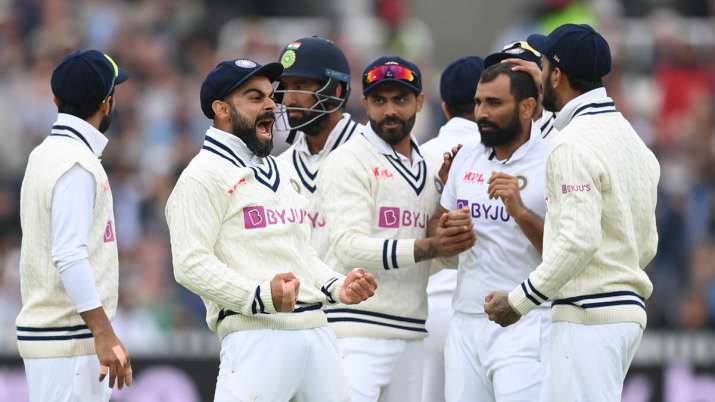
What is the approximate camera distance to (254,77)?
723 cm

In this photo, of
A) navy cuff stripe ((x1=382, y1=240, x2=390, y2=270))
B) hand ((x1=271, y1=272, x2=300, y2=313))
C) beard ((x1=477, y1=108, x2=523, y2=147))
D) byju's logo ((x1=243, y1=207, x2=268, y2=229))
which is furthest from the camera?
navy cuff stripe ((x1=382, y1=240, x2=390, y2=270))

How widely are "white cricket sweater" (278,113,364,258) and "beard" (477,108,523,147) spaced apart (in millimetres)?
826

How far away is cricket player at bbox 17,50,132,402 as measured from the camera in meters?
6.96

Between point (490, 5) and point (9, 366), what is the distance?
336 inches

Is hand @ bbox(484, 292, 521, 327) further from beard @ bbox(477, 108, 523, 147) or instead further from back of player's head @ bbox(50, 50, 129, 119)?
back of player's head @ bbox(50, 50, 129, 119)

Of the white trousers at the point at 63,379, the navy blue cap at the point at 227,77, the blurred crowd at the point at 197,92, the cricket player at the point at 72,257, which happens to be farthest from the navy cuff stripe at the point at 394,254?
the blurred crowd at the point at 197,92

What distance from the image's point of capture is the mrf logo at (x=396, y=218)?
810 centimetres

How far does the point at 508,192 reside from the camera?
24.5 feet

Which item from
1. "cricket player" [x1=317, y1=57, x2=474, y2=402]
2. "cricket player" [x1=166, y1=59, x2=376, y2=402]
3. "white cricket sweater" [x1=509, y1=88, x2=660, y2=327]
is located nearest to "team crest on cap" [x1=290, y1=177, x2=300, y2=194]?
"cricket player" [x1=166, y1=59, x2=376, y2=402]

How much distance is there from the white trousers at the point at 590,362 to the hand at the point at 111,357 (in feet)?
6.52

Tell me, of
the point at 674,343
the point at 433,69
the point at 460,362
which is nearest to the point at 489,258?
the point at 460,362

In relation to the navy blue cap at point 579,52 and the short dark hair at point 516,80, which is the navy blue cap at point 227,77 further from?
the navy blue cap at point 579,52

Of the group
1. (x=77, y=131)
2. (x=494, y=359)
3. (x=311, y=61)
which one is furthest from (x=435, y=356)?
(x=77, y=131)

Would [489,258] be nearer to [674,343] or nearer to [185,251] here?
[185,251]
